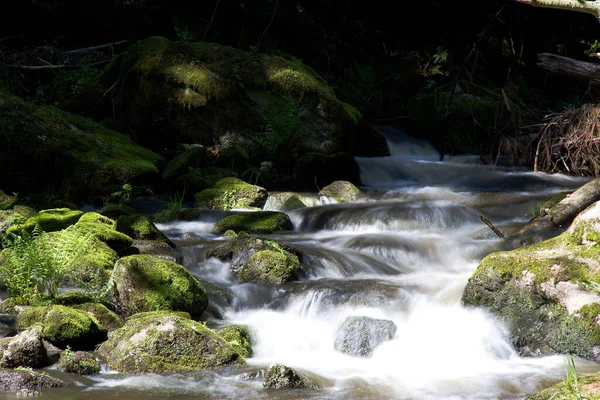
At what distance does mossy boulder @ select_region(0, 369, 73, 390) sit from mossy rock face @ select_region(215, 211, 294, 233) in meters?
5.02

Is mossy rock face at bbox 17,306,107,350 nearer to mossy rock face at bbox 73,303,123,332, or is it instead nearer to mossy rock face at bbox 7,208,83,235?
mossy rock face at bbox 73,303,123,332

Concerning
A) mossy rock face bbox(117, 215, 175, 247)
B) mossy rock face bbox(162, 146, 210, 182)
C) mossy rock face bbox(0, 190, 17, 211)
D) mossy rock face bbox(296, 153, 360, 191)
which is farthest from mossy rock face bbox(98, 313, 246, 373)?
mossy rock face bbox(296, 153, 360, 191)

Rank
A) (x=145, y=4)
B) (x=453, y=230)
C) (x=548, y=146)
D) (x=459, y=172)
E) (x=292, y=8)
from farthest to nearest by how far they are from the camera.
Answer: (x=292, y=8)
(x=145, y=4)
(x=459, y=172)
(x=548, y=146)
(x=453, y=230)

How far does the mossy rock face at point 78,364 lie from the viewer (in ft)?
16.3

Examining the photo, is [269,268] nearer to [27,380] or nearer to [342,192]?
[27,380]

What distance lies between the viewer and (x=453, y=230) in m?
9.67

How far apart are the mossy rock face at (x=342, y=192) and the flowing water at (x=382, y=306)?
0.22m

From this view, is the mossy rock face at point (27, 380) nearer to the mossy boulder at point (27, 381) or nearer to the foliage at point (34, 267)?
the mossy boulder at point (27, 381)

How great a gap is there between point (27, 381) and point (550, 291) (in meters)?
4.23

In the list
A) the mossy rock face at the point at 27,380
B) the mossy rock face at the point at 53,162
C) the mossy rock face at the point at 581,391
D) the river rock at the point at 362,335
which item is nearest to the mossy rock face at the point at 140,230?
the mossy rock face at the point at 53,162

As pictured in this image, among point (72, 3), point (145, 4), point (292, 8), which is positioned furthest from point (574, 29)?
point (72, 3)

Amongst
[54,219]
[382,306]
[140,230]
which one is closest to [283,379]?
[382,306]

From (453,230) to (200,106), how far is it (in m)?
5.86

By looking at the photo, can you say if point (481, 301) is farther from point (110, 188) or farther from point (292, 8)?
point (292, 8)
